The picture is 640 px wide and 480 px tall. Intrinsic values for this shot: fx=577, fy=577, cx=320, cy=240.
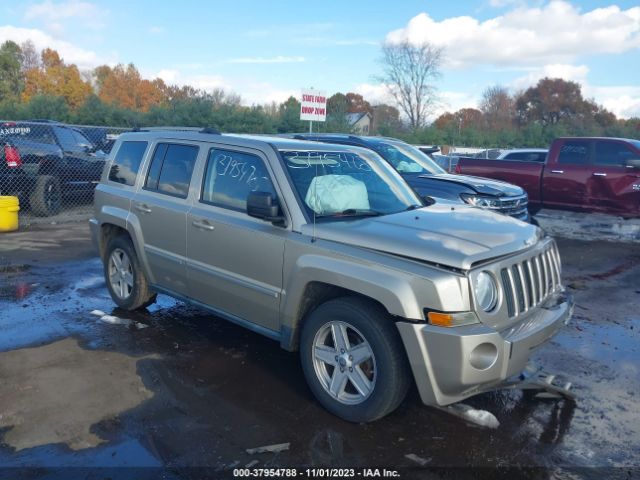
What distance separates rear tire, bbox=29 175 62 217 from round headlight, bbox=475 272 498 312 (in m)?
10.9

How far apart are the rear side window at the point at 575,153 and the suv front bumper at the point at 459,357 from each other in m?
9.44

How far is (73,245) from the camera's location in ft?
31.9

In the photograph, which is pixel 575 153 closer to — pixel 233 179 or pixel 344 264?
pixel 233 179

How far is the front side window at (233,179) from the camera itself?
4547 millimetres

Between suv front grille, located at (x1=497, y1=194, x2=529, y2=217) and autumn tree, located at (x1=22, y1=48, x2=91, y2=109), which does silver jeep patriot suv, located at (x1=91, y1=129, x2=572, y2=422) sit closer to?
suv front grille, located at (x1=497, y1=194, x2=529, y2=217)

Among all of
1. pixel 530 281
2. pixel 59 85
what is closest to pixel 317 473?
pixel 530 281

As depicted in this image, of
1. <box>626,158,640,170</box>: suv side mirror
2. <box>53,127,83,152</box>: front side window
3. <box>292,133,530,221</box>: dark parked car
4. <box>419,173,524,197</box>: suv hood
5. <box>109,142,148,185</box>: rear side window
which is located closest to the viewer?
<box>109,142,148,185</box>: rear side window

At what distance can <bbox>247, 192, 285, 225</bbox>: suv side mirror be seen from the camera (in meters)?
4.12

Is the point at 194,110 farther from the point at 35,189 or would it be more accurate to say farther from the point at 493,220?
the point at 493,220

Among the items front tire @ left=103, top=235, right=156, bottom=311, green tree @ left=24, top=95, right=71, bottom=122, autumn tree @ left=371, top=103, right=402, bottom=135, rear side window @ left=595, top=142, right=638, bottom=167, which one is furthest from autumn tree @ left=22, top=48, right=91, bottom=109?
front tire @ left=103, top=235, right=156, bottom=311

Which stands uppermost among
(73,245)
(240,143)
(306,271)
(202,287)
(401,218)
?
(240,143)

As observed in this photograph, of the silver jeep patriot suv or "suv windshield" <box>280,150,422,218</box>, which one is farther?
"suv windshield" <box>280,150,422,218</box>

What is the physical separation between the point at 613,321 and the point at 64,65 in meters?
67.1

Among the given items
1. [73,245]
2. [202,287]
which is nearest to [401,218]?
[202,287]
